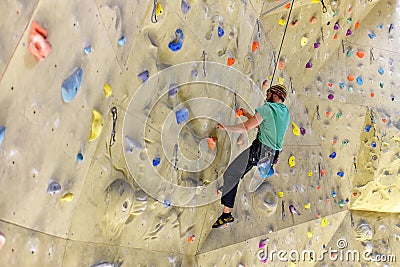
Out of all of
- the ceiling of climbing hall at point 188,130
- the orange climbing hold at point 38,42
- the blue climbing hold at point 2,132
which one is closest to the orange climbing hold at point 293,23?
the ceiling of climbing hall at point 188,130

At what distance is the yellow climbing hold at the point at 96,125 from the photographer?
7.61 feet

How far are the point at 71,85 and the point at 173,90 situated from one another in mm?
993

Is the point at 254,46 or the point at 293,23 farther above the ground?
the point at 293,23

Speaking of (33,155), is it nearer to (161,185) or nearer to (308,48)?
(161,185)

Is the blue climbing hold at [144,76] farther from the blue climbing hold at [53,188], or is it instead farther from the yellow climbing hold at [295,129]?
the yellow climbing hold at [295,129]

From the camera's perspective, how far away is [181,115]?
10.2 ft

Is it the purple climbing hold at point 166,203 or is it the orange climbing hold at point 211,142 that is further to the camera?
the orange climbing hold at point 211,142

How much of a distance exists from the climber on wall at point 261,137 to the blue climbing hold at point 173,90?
0.47m

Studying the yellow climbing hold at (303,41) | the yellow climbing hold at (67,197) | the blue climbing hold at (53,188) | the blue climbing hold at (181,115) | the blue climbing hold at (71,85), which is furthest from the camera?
the yellow climbing hold at (303,41)

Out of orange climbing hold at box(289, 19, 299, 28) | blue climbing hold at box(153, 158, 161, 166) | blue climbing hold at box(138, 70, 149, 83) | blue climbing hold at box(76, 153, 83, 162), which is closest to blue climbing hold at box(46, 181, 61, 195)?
blue climbing hold at box(76, 153, 83, 162)

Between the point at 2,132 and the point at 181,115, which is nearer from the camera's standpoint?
the point at 2,132

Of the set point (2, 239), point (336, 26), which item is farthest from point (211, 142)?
point (336, 26)

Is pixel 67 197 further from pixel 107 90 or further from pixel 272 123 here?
pixel 272 123

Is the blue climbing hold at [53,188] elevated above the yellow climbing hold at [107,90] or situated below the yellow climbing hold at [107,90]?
below
